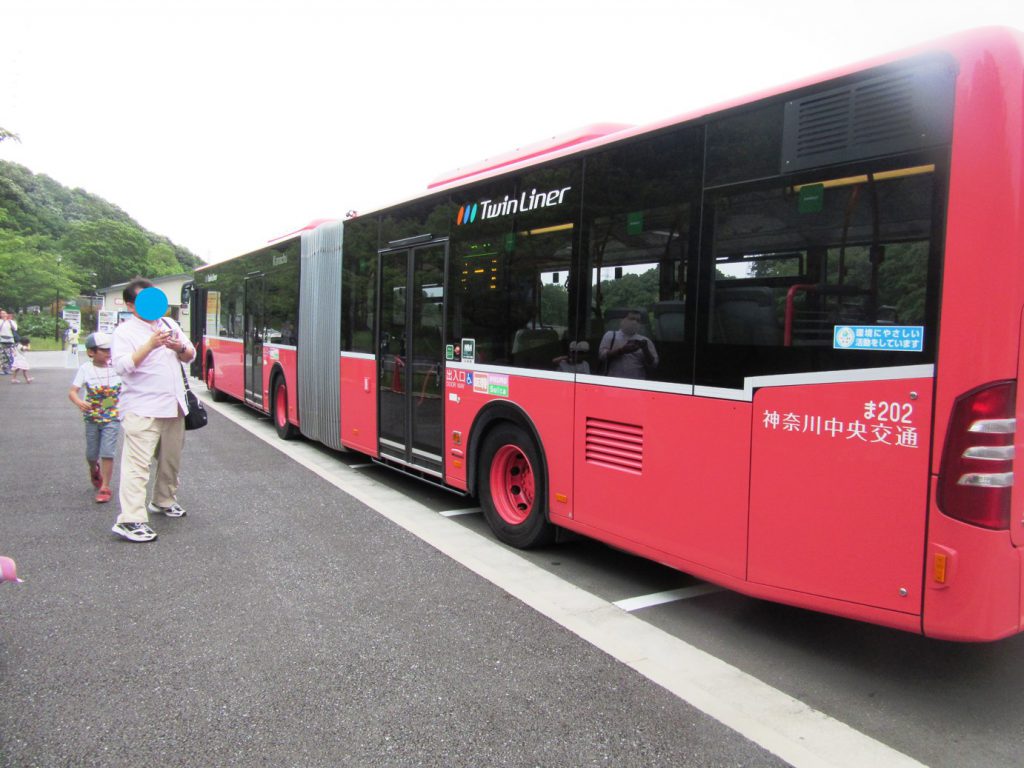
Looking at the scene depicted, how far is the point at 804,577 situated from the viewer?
3.41 meters

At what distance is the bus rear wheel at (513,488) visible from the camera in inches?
209

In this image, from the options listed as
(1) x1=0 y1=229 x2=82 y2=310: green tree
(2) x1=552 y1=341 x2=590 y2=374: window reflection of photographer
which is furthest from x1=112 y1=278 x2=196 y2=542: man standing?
(1) x1=0 y1=229 x2=82 y2=310: green tree

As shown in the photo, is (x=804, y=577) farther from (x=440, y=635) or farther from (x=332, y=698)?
(x=332, y=698)

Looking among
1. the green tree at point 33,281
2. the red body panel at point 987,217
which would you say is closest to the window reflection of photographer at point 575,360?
the red body panel at point 987,217

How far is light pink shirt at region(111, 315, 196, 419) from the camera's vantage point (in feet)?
17.8

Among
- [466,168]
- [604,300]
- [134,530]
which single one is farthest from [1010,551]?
[134,530]

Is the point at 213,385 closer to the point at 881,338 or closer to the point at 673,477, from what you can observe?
the point at 673,477

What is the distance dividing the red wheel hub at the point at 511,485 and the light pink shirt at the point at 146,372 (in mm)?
2654

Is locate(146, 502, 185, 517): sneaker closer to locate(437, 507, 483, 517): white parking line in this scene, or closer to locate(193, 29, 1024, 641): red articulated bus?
locate(437, 507, 483, 517): white parking line

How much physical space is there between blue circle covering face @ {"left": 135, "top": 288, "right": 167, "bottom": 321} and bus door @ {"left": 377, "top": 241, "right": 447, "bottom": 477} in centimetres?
226

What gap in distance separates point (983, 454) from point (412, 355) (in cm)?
508

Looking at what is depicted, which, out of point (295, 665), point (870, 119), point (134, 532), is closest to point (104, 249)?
point (134, 532)

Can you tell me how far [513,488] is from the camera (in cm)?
586

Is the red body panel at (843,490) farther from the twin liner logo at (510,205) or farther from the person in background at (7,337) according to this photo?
the person in background at (7,337)
